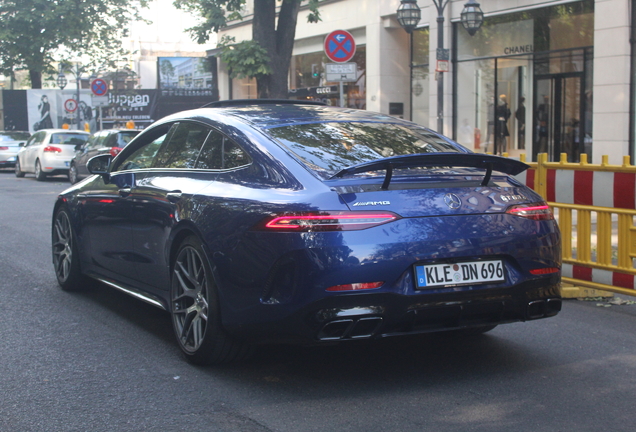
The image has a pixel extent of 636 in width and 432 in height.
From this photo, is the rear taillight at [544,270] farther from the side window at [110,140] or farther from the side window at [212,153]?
the side window at [110,140]

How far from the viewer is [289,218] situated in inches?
160

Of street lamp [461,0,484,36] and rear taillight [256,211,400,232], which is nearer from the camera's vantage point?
rear taillight [256,211,400,232]

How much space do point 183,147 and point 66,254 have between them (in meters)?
2.21

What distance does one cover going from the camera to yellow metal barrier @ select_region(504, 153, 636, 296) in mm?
6797

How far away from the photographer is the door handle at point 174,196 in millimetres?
4969

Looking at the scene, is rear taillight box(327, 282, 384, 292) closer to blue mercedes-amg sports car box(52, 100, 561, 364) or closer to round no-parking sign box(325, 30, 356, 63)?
blue mercedes-amg sports car box(52, 100, 561, 364)

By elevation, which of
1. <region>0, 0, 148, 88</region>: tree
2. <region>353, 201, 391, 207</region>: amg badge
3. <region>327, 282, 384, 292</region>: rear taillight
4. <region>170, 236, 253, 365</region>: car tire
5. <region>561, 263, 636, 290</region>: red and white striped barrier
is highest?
<region>0, 0, 148, 88</region>: tree

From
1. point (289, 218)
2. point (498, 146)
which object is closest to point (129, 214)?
point (289, 218)

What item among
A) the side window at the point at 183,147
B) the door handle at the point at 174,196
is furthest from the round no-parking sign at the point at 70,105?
the door handle at the point at 174,196

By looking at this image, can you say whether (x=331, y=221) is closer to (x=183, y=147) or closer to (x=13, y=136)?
(x=183, y=147)

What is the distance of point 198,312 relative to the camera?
15.5 feet

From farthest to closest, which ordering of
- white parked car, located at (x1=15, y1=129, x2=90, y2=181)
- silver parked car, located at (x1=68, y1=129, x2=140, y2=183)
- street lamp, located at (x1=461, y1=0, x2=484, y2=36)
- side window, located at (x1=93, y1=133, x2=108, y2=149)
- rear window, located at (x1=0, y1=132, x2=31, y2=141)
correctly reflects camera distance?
rear window, located at (x1=0, y1=132, x2=31, y2=141)
white parked car, located at (x1=15, y1=129, x2=90, y2=181)
side window, located at (x1=93, y1=133, x2=108, y2=149)
silver parked car, located at (x1=68, y1=129, x2=140, y2=183)
street lamp, located at (x1=461, y1=0, x2=484, y2=36)

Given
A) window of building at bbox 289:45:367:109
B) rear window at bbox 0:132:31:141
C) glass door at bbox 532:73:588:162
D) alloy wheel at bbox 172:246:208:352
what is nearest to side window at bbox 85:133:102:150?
window of building at bbox 289:45:367:109

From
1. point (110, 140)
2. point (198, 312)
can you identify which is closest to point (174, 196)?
point (198, 312)
